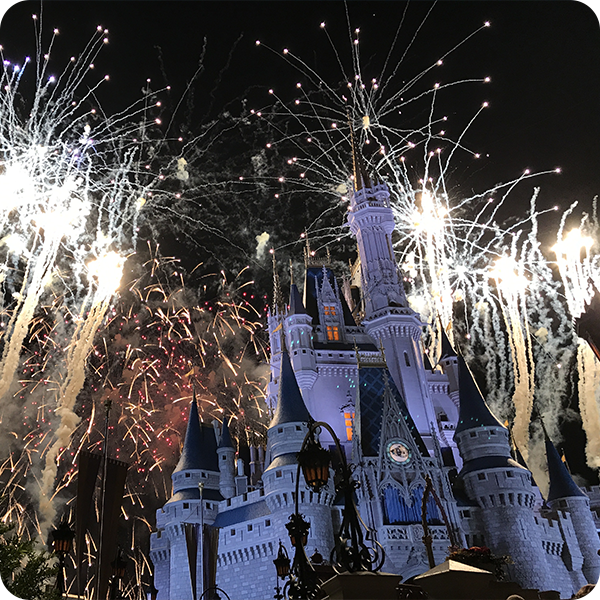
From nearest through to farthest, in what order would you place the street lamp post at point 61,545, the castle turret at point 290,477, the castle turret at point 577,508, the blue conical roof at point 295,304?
the street lamp post at point 61,545 → the castle turret at point 290,477 → the castle turret at point 577,508 → the blue conical roof at point 295,304

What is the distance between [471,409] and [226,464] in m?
19.6

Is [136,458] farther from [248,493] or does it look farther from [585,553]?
[585,553]

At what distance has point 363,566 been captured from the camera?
9984mm

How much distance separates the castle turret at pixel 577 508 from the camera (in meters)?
46.3

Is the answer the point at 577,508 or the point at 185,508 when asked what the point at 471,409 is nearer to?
the point at 577,508

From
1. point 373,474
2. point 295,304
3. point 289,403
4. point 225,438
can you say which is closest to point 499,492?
point 373,474

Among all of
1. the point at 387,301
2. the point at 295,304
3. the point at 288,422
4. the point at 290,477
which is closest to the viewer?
the point at 290,477

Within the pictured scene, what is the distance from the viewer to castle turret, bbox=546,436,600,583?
152 feet

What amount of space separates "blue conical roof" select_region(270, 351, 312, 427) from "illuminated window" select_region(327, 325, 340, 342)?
28.3 feet

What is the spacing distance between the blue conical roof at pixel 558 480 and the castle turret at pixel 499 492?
15.2 ft

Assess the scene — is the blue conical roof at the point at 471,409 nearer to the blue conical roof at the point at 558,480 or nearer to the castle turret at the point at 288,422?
the blue conical roof at the point at 558,480

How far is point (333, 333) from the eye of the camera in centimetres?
5456

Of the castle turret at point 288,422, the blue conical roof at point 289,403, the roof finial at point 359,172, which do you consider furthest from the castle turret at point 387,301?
the castle turret at point 288,422

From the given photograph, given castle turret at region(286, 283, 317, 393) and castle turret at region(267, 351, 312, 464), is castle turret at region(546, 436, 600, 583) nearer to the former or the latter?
castle turret at region(286, 283, 317, 393)
